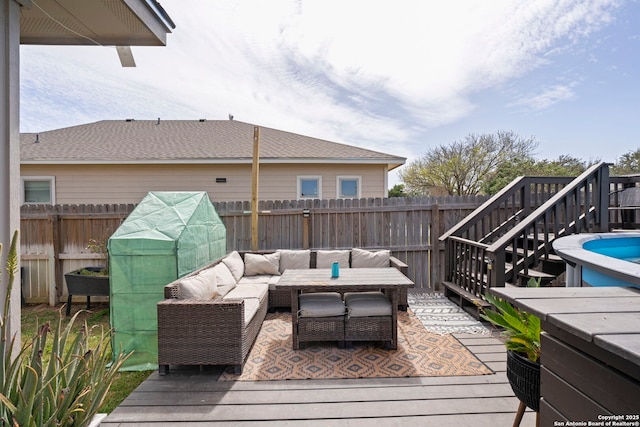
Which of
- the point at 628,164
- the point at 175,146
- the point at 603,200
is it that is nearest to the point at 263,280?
the point at 175,146

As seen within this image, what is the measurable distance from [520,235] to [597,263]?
2.47 meters

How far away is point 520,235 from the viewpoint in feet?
14.9

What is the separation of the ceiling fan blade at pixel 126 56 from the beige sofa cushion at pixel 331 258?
13.1ft

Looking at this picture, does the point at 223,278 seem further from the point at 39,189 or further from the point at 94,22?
the point at 39,189

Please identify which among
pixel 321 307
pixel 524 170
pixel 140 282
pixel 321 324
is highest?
pixel 524 170

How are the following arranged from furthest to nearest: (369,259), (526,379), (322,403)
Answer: (369,259) < (322,403) < (526,379)

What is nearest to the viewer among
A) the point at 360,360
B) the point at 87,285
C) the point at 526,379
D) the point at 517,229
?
the point at 526,379

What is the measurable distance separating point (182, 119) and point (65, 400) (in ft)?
34.0

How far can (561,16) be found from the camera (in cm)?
552

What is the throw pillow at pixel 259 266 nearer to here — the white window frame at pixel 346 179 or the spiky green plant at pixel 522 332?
the white window frame at pixel 346 179

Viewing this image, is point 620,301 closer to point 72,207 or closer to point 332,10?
point 332,10

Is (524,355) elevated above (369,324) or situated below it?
above

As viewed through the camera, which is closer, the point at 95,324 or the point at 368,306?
the point at 368,306

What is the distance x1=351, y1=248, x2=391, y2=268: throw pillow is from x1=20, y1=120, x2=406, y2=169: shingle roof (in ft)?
10.0
